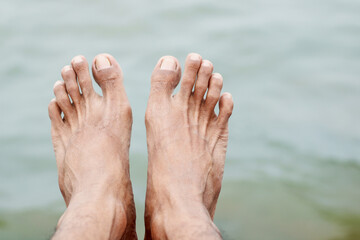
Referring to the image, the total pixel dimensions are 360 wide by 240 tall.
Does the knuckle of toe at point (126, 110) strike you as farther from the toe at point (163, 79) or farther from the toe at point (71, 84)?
the toe at point (71, 84)

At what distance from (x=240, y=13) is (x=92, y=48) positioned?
2.95 ft

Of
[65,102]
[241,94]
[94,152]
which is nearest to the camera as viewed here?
[94,152]

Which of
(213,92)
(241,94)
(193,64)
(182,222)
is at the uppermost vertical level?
(193,64)

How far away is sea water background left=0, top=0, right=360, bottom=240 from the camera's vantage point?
1804mm

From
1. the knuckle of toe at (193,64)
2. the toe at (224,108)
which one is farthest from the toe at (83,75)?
the toe at (224,108)

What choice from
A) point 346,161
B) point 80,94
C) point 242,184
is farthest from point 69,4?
point 346,161

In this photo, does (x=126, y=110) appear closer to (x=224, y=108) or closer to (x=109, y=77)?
(x=109, y=77)

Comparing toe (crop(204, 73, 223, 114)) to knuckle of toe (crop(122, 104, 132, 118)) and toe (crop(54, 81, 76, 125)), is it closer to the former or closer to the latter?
knuckle of toe (crop(122, 104, 132, 118))

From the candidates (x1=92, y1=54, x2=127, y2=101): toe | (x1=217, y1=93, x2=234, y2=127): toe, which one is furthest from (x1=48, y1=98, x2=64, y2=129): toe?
(x1=217, y1=93, x2=234, y2=127): toe

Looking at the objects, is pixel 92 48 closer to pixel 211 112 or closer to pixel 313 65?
pixel 211 112

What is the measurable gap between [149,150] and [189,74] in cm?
33

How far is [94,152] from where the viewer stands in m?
1.67

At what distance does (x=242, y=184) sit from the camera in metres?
1.90

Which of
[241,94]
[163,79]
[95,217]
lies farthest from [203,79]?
[95,217]
